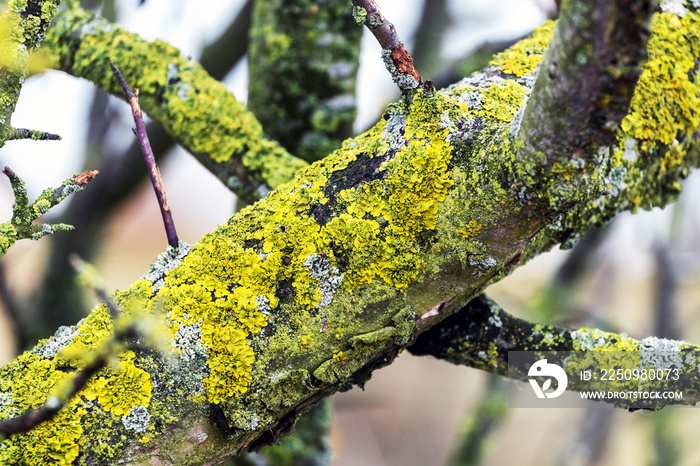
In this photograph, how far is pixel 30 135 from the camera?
0.95 m

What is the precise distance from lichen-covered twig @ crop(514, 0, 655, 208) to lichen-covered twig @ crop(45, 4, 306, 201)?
2.62 ft

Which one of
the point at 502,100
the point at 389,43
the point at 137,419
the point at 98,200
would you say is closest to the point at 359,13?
the point at 389,43

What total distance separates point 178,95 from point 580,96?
1.12 m

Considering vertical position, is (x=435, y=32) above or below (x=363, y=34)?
above

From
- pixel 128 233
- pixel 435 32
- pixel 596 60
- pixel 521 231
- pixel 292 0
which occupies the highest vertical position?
pixel 435 32

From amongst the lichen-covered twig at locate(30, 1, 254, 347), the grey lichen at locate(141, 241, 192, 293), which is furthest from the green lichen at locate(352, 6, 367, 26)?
the lichen-covered twig at locate(30, 1, 254, 347)

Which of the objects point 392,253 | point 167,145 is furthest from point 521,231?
point 167,145

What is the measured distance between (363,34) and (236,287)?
1.37 metres

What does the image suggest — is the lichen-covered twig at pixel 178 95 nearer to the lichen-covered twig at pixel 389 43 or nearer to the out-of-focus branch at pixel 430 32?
the lichen-covered twig at pixel 389 43

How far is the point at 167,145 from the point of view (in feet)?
9.05

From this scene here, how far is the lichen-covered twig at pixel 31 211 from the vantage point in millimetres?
947

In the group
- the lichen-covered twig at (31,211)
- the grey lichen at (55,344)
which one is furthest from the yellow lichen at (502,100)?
the grey lichen at (55,344)

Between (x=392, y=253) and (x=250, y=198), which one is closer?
(x=392, y=253)

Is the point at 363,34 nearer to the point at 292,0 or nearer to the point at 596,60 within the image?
the point at 292,0
